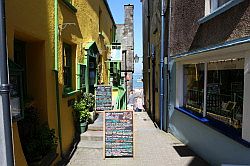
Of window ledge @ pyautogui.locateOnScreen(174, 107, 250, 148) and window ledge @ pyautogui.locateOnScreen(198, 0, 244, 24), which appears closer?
window ledge @ pyautogui.locateOnScreen(174, 107, 250, 148)

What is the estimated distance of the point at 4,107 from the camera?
2248 mm

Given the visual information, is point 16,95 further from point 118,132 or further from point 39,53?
point 118,132

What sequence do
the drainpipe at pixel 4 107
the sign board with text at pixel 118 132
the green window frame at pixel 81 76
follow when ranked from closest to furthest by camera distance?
the drainpipe at pixel 4 107 < the sign board with text at pixel 118 132 < the green window frame at pixel 81 76

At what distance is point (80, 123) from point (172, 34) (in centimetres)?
442

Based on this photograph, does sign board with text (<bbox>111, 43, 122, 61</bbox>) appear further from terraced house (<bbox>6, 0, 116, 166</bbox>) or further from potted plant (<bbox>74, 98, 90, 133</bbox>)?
potted plant (<bbox>74, 98, 90, 133</bbox>)

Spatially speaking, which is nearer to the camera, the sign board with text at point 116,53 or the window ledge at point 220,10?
the window ledge at point 220,10

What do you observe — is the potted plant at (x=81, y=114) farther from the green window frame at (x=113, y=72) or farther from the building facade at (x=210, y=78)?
the green window frame at (x=113, y=72)

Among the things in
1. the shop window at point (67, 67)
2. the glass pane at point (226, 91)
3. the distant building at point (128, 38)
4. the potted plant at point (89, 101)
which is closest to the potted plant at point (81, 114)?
the potted plant at point (89, 101)

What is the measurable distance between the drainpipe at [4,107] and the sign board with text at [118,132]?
3735 mm

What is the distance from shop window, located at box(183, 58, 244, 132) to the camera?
4789 mm

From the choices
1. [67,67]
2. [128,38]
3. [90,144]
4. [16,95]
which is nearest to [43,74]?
[16,95]

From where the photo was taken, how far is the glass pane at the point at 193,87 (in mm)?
6438

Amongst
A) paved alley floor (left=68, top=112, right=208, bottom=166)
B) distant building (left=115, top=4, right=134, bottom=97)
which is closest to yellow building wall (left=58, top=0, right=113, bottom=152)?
paved alley floor (left=68, top=112, right=208, bottom=166)

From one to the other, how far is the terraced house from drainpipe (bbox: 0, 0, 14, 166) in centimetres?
79
